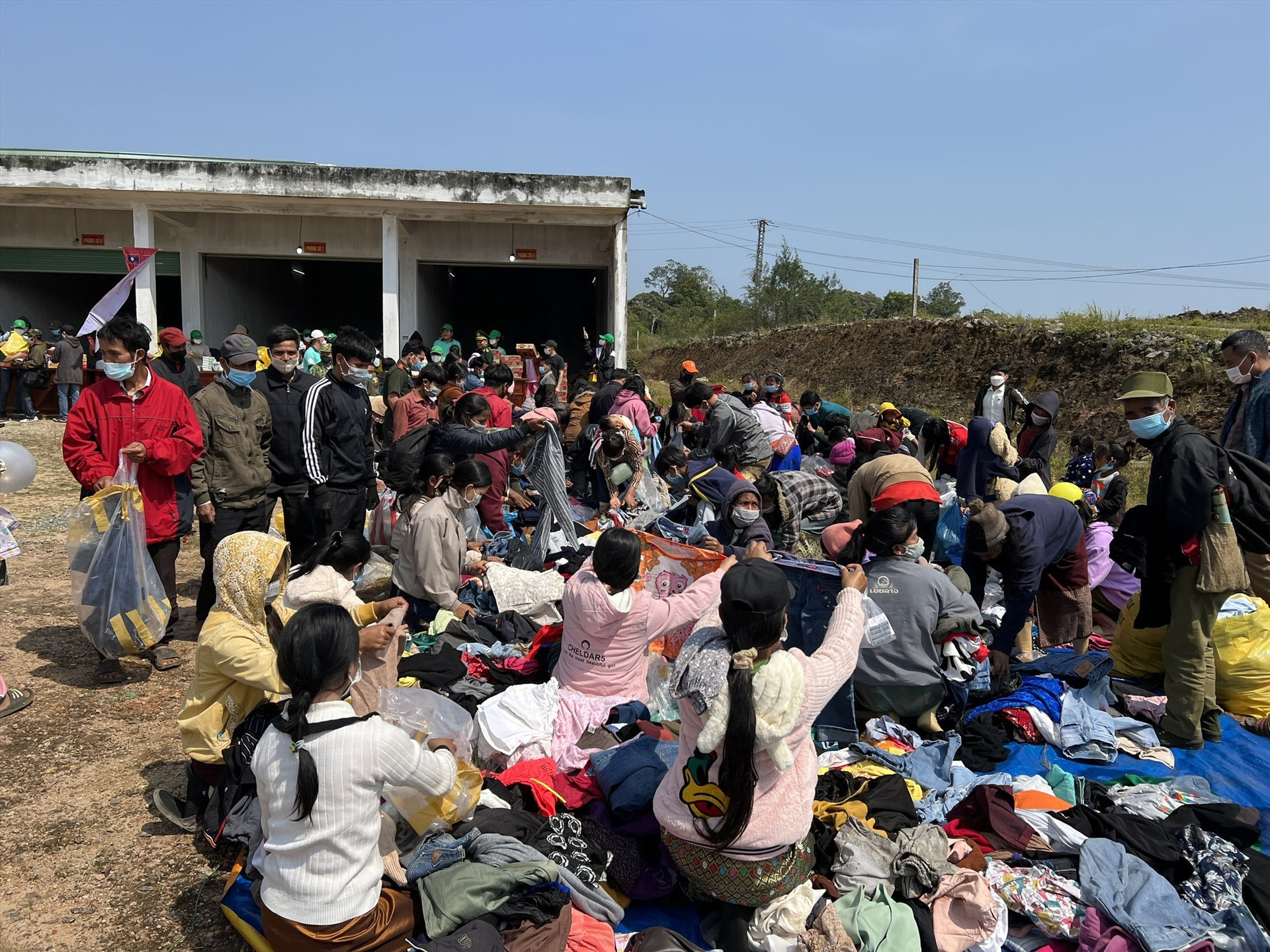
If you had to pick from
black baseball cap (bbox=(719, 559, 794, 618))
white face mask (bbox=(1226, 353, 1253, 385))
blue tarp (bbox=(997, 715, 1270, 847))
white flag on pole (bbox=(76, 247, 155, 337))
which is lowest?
blue tarp (bbox=(997, 715, 1270, 847))

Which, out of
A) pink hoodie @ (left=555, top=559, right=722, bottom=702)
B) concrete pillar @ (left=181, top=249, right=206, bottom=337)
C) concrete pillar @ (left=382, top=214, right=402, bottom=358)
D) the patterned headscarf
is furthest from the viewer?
concrete pillar @ (left=181, top=249, right=206, bottom=337)

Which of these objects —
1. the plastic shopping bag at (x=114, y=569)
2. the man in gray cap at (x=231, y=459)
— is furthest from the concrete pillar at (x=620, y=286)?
the plastic shopping bag at (x=114, y=569)

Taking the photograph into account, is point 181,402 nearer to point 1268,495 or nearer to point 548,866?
point 548,866

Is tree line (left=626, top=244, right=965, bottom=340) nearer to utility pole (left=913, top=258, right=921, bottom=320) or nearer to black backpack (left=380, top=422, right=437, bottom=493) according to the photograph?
utility pole (left=913, top=258, right=921, bottom=320)

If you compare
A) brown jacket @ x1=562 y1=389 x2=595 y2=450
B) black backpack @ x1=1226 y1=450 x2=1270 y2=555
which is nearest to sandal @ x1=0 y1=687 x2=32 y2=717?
brown jacket @ x1=562 y1=389 x2=595 y2=450

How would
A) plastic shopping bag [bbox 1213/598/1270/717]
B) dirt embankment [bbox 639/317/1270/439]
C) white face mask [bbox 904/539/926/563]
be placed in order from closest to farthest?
white face mask [bbox 904/539/926/563] → plastic shopping bag [bbox 1213/598/1270/717] → dirt embankment [bbox 639/317/1270/439]

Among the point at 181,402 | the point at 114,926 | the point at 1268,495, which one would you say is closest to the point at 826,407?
the point at 1268,495

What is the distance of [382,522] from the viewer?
20.6 feet

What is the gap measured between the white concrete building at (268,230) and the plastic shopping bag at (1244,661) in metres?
11.1

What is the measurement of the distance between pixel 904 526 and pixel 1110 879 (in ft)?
5.05

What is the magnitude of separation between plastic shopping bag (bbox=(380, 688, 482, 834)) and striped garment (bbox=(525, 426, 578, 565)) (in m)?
2.77

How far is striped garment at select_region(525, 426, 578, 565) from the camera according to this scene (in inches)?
239

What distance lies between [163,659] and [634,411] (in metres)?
4.30

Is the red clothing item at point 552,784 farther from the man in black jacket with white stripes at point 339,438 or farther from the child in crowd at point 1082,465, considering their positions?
the child in crowd at point 1082,465
